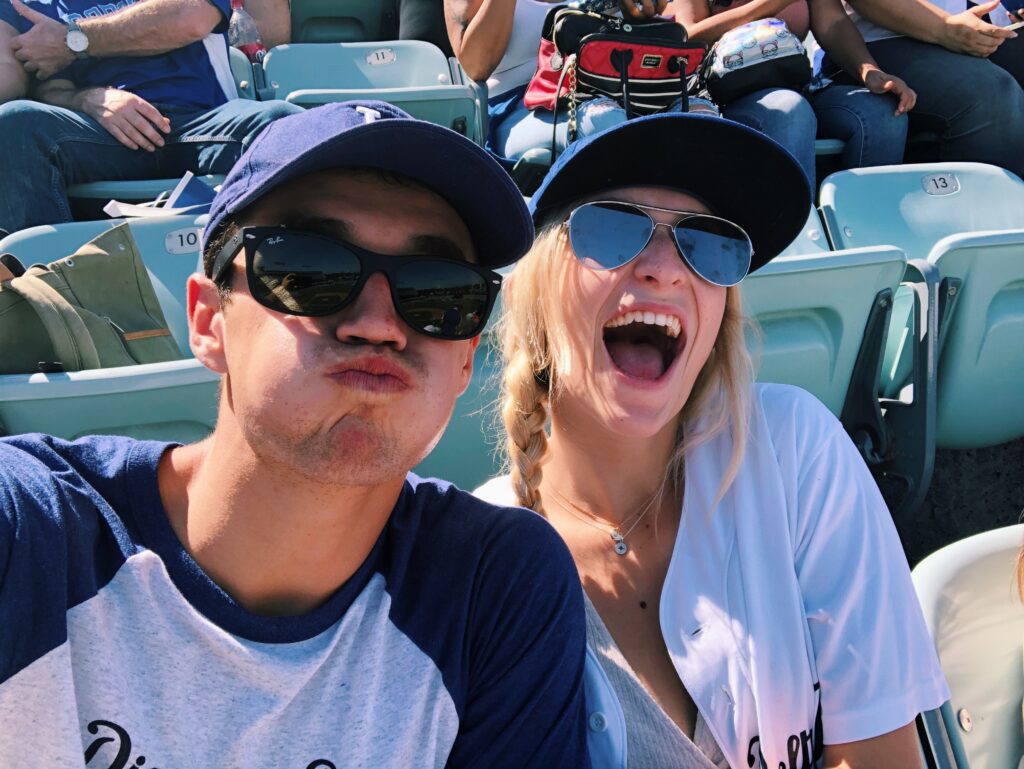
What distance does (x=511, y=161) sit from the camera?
10.3 ft

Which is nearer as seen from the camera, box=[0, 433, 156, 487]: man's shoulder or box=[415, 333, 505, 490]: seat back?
box=[0, 433, 156, 487]: man's shoulder

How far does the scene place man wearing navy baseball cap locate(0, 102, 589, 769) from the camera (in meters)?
0.94

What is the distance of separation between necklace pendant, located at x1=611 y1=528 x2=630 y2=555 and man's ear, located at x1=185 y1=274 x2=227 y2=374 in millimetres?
744

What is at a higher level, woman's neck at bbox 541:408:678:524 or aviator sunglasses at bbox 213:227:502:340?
aviator sunglasses at bbox 213:227:502:340

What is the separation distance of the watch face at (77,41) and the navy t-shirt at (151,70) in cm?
7

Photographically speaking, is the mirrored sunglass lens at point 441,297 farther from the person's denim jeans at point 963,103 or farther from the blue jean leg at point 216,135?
the person's denim jeans at point 963,103

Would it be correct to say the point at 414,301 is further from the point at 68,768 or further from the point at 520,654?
the point at 68,768

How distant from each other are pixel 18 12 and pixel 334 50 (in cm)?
148

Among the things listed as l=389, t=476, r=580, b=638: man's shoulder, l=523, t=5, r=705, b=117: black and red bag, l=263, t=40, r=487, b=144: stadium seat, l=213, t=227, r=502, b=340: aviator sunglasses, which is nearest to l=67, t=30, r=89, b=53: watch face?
l=263, t=40, r=487, b=144: stadium seat

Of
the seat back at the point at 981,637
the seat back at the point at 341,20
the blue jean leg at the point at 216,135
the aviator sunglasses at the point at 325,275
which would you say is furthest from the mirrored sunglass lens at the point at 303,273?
the seat back at the point at 341,20

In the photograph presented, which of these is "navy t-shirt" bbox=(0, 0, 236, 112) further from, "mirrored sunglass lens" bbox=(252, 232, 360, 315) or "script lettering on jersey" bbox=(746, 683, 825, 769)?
"script lettering on jersey" bbox=(746, 683, 825, 769)

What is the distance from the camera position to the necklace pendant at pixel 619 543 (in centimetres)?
147

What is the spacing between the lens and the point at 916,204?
3.14m

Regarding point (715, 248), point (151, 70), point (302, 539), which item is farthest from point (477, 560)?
point (151, 70)
